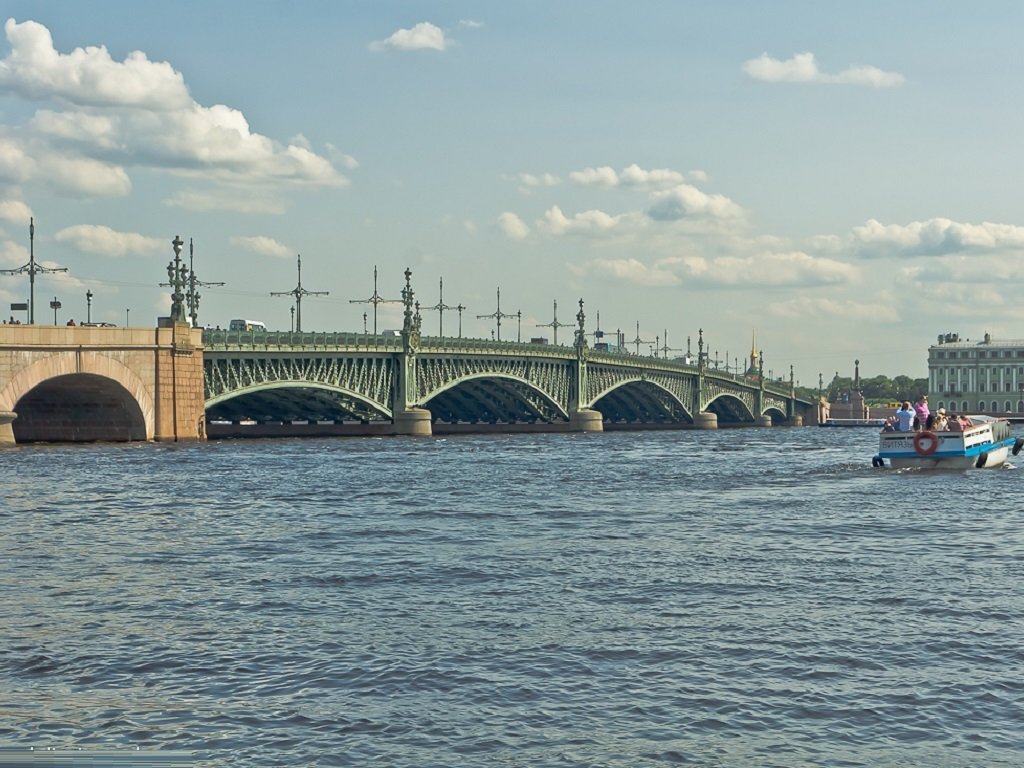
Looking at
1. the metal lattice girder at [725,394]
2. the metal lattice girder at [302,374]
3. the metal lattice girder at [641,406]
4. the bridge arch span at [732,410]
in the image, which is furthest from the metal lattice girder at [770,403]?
the metal lattice girder at [302,374]

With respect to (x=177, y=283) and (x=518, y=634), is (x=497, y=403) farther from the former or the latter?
(x=518, y=634)

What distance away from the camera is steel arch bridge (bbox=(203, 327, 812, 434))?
87250mm

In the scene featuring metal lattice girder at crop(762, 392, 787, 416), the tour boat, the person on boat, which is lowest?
the tour boat

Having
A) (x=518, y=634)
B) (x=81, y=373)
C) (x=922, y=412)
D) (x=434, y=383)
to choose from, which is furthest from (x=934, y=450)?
(x=434, y=383)

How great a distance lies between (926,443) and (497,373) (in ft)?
205

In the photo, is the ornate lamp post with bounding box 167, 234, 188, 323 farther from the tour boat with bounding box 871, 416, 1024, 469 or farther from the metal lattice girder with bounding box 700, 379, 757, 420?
the metal lattice girder with bounding box 700, 379, 757, 420

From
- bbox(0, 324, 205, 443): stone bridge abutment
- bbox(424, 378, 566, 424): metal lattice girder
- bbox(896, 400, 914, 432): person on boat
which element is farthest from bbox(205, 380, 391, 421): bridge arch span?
bbox(896, 400, 914, 432): person on boat

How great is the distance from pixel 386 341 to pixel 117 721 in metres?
89.8

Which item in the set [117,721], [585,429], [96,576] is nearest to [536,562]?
[96,576]

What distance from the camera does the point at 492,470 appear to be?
5731cm

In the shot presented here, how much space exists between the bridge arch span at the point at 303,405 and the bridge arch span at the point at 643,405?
49904 millimetres

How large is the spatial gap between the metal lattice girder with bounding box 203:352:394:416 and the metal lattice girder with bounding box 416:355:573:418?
13.3 ft

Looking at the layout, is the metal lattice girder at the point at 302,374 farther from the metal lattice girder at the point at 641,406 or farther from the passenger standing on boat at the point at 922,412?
the metal lattice girder at the point at 641,406

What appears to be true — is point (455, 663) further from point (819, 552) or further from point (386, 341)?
point (386, 341)
